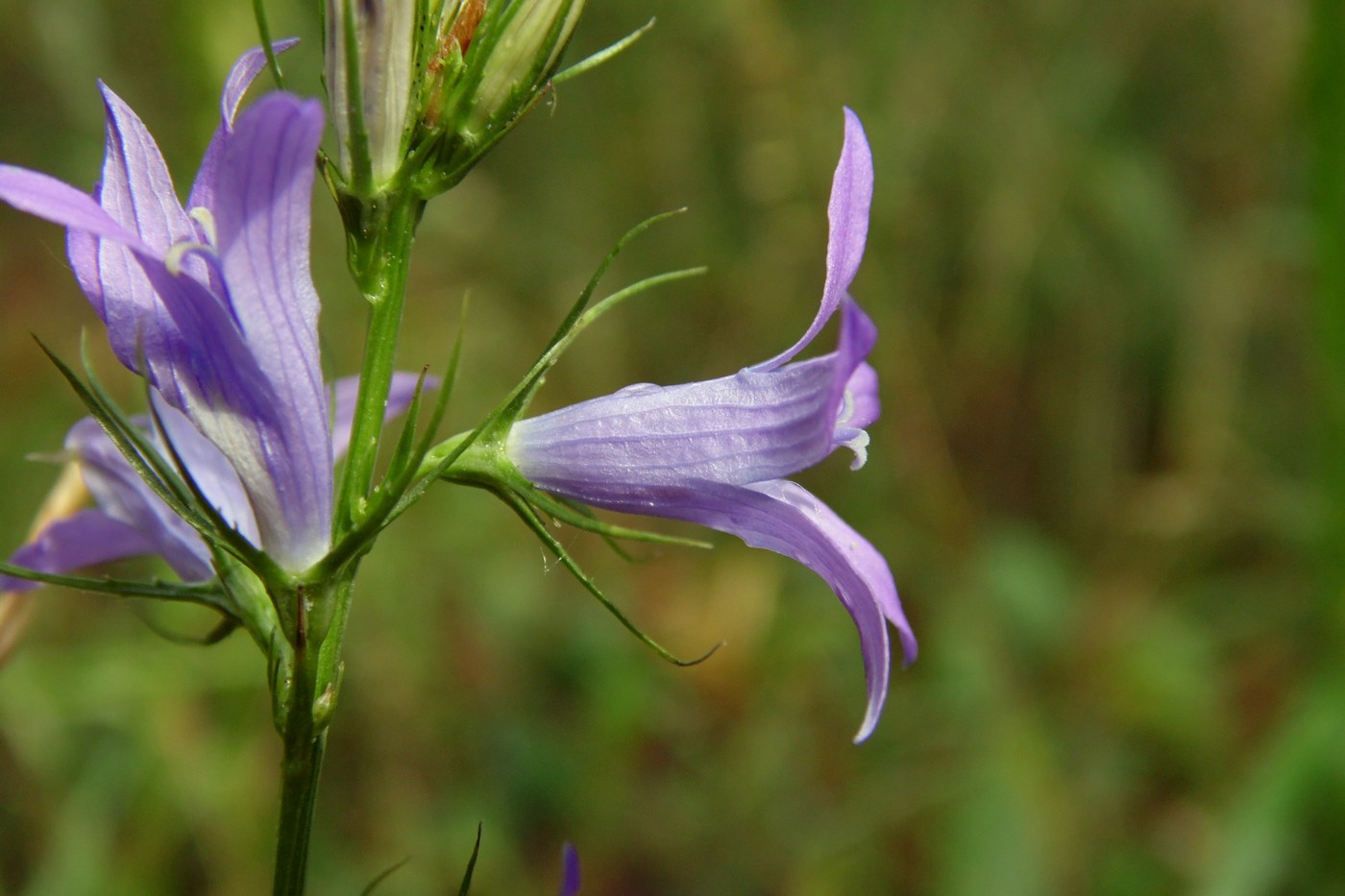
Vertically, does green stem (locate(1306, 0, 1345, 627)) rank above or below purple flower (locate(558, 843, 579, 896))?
Result: below

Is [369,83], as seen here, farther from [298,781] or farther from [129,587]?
[298,781]

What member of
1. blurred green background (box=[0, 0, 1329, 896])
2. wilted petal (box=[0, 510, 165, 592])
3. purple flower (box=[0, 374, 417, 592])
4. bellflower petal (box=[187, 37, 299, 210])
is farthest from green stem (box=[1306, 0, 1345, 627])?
wilted petal (box=[0, 510, 165, 592])

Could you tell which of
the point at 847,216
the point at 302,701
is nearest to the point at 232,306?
the point at 302,701

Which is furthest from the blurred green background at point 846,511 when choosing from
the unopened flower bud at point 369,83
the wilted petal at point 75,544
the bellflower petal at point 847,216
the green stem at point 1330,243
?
the bellflower petal at point 847,216

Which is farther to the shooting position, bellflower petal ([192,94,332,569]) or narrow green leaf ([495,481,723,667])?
narrow green leaf ([495,481,723,667])

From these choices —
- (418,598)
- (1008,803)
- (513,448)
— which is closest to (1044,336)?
(1008,803)

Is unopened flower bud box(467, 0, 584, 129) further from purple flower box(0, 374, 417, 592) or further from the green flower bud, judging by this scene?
purple flower box(0, 374, 417, 592)
